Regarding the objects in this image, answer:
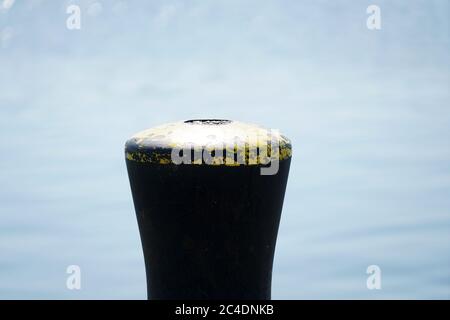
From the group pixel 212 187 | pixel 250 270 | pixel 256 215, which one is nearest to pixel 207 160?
pixel 212 187

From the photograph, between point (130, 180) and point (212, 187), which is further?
point (130, 180)

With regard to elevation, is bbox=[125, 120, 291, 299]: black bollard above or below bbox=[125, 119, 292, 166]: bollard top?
below

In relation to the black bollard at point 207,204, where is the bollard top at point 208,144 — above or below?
above

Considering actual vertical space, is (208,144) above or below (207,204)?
above

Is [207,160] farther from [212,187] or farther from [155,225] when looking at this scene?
[155,225]
